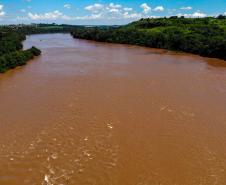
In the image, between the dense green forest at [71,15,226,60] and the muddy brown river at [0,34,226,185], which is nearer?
the muddy brown river at [0,34,226,185]

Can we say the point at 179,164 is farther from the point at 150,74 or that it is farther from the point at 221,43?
the point at 221,43

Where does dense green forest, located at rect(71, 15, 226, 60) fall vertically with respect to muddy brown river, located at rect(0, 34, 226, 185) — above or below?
above

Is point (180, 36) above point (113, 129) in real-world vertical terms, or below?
above

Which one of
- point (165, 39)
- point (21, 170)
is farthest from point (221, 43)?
point (21, 170)

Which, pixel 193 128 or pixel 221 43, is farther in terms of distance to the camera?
pixel 221 43

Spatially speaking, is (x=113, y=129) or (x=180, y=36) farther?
(x=180, y=36)
